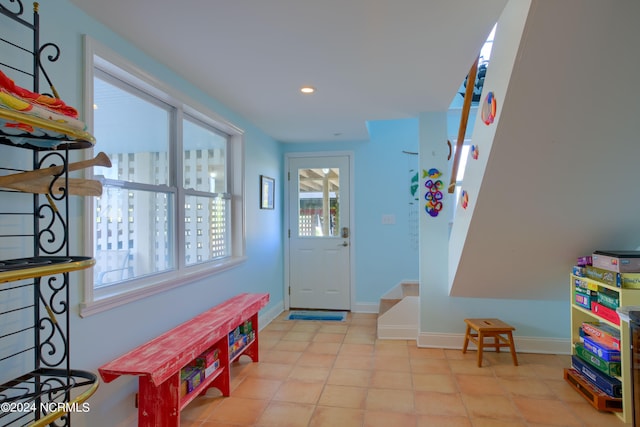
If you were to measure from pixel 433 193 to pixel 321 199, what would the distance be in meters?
1.70

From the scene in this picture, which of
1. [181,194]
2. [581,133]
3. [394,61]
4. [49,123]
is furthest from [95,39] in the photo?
[581,133]

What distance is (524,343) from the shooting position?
3273 mm

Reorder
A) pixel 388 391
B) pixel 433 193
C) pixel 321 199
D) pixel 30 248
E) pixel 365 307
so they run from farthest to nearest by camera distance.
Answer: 1. pixel 321 199
2. pixel 365 307
3. pixel 433 193
4. pixel 388 391
5. pixel 30 248

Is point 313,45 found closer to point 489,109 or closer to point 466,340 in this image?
point 489,109

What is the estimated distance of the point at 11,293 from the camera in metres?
1.44

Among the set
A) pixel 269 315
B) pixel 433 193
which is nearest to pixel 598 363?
pixel 433 193

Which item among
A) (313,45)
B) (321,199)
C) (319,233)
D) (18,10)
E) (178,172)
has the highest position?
(313,45)

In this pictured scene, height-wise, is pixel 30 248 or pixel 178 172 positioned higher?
pixel 178 172

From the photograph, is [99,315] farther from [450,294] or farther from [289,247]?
[289,247]

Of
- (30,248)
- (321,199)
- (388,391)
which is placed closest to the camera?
(30,248)

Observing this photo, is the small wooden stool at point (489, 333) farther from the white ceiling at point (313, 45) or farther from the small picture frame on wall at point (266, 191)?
the small picture frame on wall at point (266, 191)

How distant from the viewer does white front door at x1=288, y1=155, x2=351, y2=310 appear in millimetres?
4668

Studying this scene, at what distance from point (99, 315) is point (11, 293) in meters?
0.45

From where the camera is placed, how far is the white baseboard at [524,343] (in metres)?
3.24
